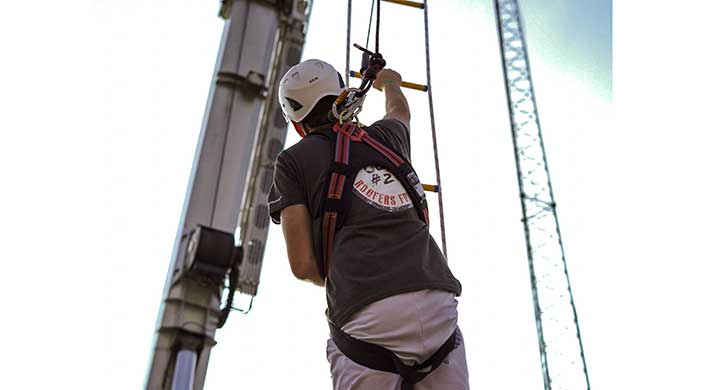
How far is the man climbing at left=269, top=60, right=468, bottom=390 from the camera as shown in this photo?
9.41ft

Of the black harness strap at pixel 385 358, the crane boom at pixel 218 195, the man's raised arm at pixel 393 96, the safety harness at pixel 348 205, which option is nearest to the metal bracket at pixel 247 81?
the crane boom at pixel 218 195

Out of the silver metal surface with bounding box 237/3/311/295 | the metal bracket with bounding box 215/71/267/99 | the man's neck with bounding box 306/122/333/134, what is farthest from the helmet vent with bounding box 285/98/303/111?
the silver metal surface with bounding box 237/3/311/295

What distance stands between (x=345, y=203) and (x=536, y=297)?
3323cm

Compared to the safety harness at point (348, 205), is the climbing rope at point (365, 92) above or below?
above

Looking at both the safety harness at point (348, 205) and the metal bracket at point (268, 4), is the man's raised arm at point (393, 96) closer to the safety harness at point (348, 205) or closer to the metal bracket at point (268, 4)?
the safety harness at point (348, 205)

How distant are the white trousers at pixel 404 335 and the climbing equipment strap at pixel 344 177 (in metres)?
0.36

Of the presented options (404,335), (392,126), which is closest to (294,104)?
(392,126)

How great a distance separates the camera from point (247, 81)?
482cm

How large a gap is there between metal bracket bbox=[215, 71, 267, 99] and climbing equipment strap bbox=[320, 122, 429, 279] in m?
1.49

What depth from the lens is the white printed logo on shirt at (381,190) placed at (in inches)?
122

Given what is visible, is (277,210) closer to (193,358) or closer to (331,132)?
(331,132)

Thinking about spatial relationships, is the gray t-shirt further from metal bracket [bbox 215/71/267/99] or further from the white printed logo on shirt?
metal bracket [bbox 215/71/267/99]

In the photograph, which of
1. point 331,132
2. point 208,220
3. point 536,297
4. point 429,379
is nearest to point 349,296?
point 429,379

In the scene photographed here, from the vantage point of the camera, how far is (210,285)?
3.77 meters
